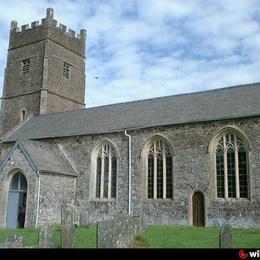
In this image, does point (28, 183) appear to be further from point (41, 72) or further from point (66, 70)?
point (66, 70)

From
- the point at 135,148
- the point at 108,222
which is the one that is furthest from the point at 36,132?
the point at 108,222

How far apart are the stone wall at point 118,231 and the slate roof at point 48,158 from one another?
10.9m

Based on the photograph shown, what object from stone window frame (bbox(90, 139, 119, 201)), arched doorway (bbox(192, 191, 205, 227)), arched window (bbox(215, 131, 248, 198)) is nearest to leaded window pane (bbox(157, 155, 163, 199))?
arched doorway (bbox(192, 191, 205, 227))

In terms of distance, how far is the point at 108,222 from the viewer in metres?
10.8

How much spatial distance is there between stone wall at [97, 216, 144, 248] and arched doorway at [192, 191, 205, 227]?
782 cm

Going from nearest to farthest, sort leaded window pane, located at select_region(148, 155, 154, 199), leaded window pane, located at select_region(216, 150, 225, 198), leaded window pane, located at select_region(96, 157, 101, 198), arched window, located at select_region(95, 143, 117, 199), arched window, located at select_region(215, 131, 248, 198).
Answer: arched window, located at select_region(215, 131, 248, 198)
leaded window pane, located at select_region(216, 150, 225, 198)
leaded window pane, located at select_region(148, 155, 154, 199)
arched window, located at select_region(95, 143, 117, 199)
leaded window pane, located at select_region(96, 157, 101, 198)

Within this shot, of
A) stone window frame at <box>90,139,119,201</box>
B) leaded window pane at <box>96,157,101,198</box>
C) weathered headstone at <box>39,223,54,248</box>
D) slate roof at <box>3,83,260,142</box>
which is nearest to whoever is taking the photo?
weathered headstone at <box>39,223,54,248</box>

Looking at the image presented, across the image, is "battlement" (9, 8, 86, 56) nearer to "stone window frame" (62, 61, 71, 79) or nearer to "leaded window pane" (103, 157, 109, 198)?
"stone window frame" (62, 61, 71, 79)

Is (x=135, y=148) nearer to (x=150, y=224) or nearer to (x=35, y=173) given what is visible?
(x=150, y=224)

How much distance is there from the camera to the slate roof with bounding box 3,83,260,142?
21.9 metres

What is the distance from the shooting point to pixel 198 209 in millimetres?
21000

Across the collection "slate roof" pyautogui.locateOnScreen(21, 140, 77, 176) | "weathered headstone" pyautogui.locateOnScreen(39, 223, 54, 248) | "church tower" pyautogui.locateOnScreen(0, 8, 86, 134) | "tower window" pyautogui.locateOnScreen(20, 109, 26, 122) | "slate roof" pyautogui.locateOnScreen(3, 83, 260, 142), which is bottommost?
"weathered headstone" pyautogui.locateOnScreen(39, 223, 54, 248)

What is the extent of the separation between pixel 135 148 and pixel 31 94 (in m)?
17.0

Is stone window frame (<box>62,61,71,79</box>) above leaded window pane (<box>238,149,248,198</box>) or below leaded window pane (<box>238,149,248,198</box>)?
above
